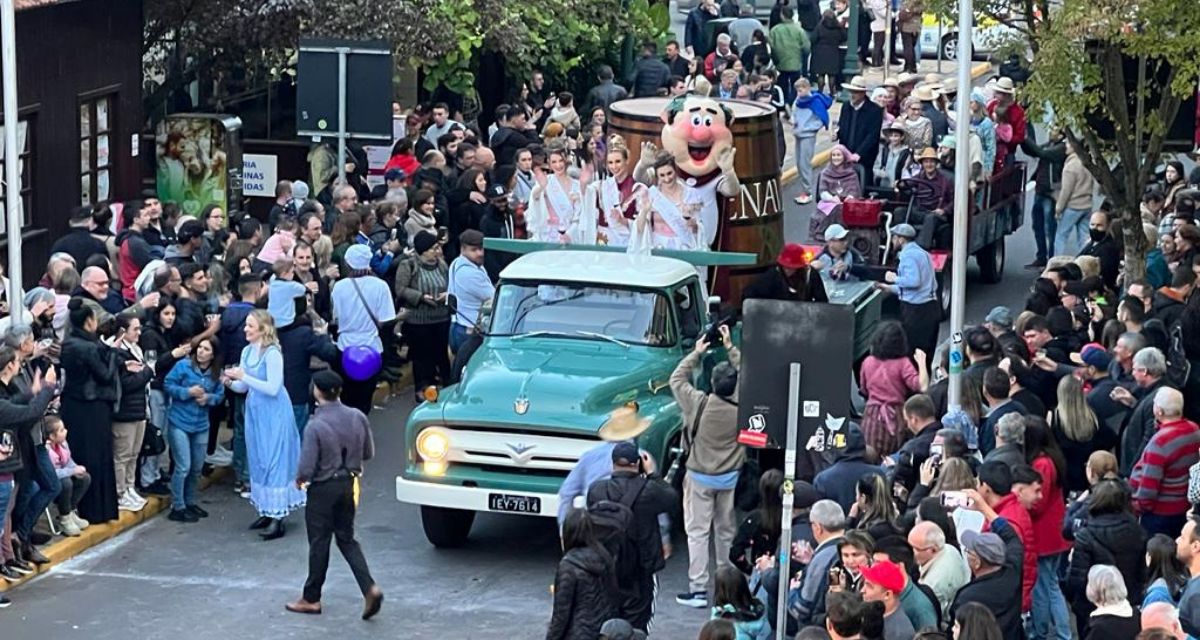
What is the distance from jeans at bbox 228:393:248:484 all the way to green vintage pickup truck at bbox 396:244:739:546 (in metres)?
1.56

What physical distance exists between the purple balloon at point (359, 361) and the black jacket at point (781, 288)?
3.10 m

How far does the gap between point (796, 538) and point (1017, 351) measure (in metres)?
3.95

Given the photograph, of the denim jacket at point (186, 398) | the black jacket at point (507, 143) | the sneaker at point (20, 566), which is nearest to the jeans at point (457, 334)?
the denim jacket at point (186, 398)

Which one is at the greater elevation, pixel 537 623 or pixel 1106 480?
pixel 1106 480

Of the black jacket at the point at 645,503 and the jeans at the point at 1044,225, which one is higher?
the jeans at the point at 1044,225

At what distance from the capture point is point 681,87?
102 feet

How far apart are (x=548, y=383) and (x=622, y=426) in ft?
2.77

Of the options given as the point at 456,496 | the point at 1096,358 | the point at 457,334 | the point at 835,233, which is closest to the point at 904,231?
the point at 835,233

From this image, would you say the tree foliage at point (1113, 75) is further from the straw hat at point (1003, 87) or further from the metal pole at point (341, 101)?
the straw hat at point (1003, 87)

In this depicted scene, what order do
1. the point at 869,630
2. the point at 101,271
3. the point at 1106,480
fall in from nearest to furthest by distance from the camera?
1. the point at 869,630
2. the point at 1106,480
3. the point at 101,271

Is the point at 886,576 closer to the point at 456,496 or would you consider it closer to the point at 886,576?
the point at 886,576

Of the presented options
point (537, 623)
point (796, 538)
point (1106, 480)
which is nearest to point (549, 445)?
point (537, 623)

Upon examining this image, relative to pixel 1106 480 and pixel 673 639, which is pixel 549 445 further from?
pixel 1106 480

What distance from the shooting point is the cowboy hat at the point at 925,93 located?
1020 inches
